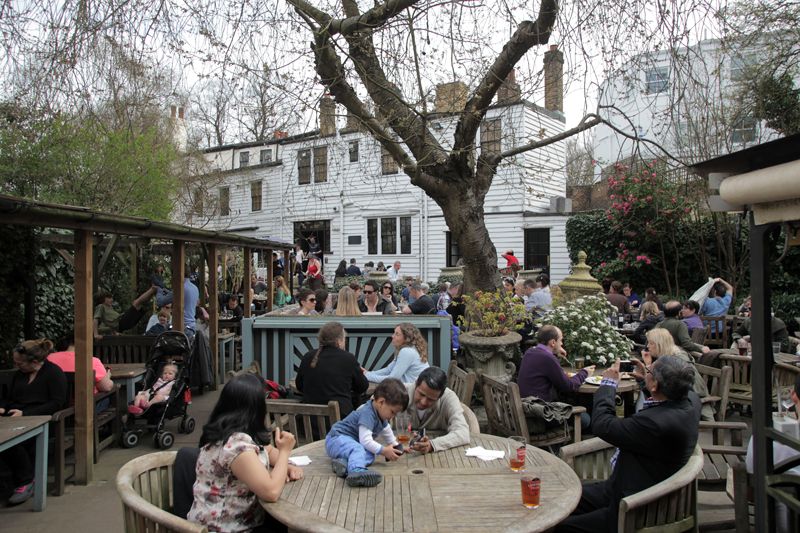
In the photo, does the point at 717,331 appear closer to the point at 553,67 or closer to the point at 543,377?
the point at 553,67

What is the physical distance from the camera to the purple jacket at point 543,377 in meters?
5.73

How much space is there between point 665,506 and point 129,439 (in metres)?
5.96

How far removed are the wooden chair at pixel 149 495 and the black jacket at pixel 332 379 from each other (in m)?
1.87

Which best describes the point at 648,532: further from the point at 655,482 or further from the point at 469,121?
the point at 469,121

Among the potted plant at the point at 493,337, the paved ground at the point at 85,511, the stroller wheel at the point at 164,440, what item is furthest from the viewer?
the potted plant at the point at 493,337

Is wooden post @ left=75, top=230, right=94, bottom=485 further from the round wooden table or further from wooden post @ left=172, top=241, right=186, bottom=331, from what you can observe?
the round wooden table

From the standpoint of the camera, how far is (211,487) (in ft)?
9.72

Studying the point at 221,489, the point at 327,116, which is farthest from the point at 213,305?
the point at 221,489

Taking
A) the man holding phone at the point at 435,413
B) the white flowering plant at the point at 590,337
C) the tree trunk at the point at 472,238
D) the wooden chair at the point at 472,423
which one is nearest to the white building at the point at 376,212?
the tree trunk at the point at 472,238

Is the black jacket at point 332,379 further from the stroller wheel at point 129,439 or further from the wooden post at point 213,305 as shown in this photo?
the wooden post at point 213,305

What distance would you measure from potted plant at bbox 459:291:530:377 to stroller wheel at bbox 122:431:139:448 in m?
4.06

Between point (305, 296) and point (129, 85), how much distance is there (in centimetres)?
363

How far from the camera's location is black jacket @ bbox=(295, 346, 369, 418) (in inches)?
204

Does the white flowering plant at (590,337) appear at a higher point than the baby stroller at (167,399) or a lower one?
higher
